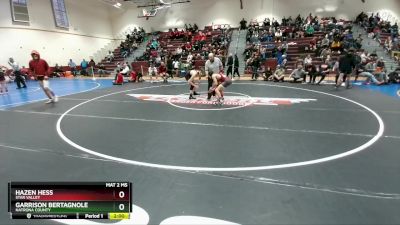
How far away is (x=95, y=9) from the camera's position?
30.1 m

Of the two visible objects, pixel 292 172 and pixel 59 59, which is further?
pixel 59 59

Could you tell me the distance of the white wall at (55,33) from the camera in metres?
20.5

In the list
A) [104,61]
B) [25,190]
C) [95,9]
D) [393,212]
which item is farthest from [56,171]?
[95,9]

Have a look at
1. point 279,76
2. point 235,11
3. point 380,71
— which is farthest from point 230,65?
point 235,11

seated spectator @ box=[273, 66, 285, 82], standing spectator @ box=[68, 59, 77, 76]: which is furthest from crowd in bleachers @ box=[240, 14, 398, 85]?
standing spectator @ box=[68, 59, 77, 76]

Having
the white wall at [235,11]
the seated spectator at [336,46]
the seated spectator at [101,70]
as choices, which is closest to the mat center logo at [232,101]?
the seated spectator at [336,46]

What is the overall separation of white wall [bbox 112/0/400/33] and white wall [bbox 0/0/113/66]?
10.1ft

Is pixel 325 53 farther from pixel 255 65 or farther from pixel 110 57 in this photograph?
pixel 110 57

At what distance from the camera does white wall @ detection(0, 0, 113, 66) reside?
20531 millimetres

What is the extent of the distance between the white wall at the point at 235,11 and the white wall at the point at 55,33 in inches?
121

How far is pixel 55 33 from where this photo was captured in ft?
80.5

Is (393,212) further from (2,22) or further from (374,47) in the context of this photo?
(2,22)

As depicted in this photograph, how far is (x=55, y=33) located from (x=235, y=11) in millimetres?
17854

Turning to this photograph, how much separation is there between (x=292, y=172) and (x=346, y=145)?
61.5 inches
